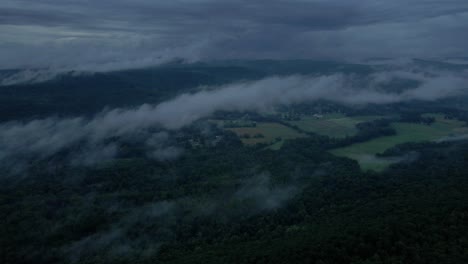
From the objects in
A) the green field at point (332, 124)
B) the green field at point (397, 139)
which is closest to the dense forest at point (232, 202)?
the green field at point (397, 139)

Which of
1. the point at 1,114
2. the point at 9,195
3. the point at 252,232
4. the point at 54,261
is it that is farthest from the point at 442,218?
the point at 1,114

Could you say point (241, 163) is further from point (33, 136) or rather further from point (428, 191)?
point (33, 136)

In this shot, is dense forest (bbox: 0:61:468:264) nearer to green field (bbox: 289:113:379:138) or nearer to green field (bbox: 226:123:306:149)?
green field (bbox: 226:123:306:149)

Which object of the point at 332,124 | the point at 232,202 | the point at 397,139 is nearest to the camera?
the point at 232,202

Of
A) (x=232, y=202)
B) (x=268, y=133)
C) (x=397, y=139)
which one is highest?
(x=397, y=139)

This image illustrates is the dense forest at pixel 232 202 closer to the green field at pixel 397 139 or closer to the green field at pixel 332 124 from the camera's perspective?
the green field at pixel 397 139

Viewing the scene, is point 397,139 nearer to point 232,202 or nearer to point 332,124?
point 332,124

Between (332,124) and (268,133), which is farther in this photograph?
(332,124)

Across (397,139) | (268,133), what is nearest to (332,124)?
(268,133)
